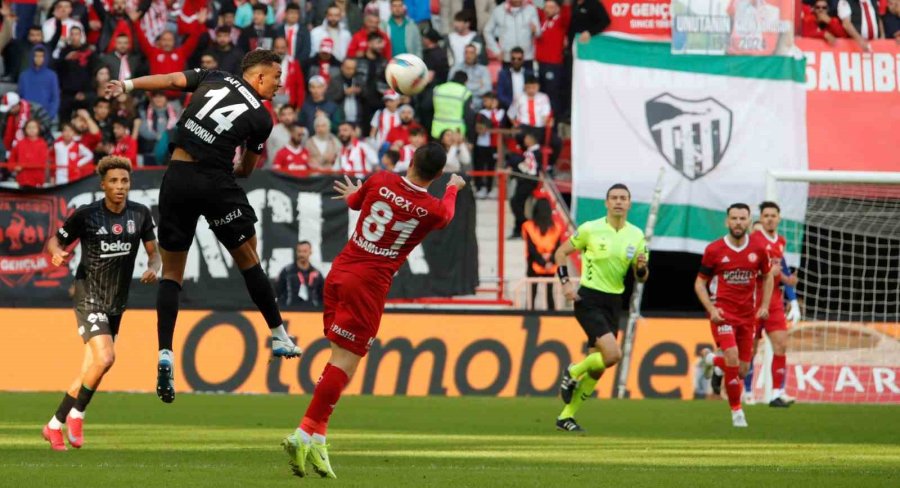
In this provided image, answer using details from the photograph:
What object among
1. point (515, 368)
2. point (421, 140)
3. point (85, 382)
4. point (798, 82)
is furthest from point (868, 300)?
point (85, 382)

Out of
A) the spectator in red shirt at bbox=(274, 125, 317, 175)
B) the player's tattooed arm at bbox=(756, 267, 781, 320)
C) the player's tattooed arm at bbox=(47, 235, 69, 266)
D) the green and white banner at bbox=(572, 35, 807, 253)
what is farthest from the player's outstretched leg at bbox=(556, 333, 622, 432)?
the spectator in red shirt at bbox=(274, 125, 317, 175)

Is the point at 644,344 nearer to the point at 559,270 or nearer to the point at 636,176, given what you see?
the point at 636,176

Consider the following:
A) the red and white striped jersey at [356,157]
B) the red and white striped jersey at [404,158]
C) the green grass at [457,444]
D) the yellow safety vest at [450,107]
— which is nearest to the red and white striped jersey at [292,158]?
the red and white striped jersey at [356,157]

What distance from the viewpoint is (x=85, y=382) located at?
41.9 feet

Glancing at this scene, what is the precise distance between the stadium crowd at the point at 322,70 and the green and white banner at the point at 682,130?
90cm

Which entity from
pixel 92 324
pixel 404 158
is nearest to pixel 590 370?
pixel 92 324

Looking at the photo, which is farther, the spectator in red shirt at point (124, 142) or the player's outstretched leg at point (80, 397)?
the spectator in red shirt at point (124, 142)

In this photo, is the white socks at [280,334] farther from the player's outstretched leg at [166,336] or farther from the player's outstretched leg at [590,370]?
the player's outstretched leg at [590,370]

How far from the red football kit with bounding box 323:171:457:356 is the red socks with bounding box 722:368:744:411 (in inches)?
260

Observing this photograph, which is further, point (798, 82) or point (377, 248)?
point (798, 82)

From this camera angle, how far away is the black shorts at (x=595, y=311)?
1617cm

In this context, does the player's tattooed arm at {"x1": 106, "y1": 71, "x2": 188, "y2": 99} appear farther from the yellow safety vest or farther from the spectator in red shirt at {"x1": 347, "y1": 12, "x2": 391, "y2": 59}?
the spectator in red shirt at {"x1": 347, "y1": 12, "x2": 391, "y2": 59}

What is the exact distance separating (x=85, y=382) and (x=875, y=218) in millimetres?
14063

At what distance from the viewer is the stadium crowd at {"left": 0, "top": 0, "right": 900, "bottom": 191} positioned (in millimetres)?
24266
